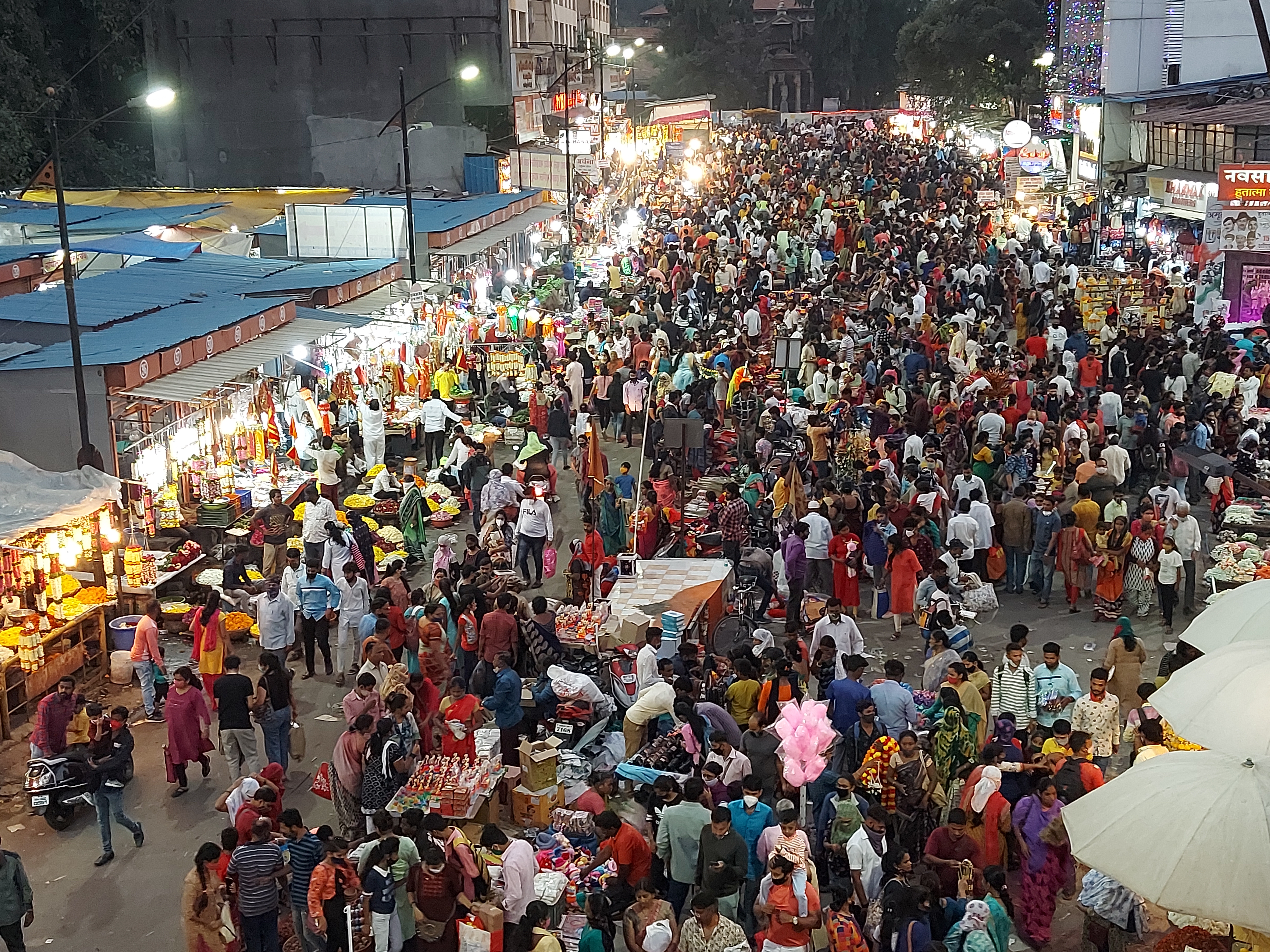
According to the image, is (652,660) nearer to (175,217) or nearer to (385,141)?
(175,217)

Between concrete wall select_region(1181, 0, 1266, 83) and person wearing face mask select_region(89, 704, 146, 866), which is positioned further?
concrete wall select_region(1181, 0, 1266, 83)

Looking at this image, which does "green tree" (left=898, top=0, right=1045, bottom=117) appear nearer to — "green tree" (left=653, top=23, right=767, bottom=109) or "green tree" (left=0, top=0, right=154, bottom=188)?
"green tree" (left=0, top=0, right=154, bottom=188)

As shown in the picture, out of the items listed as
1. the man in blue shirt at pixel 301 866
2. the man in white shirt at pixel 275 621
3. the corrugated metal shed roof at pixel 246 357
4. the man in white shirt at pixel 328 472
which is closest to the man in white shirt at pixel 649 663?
the man in white shirt at pixel 275 621

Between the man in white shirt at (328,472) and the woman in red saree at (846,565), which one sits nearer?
the woman in red saree at (846,565)

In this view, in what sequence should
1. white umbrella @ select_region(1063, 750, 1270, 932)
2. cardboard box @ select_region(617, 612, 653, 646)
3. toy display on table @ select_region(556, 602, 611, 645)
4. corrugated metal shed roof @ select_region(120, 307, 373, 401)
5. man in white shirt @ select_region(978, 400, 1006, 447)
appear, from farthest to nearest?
man in white shirt @ select_region(978, 400, 1006, 447)
corrugated metal shed roof @ select_region(120, 307, 373, 401)
toy display on table @ select_region(556, 602, 611, 645)
cardboard box @ select_region(617, 612, 653, 646)
white umbrella @ select_region(1063, 750, 1270, 932)

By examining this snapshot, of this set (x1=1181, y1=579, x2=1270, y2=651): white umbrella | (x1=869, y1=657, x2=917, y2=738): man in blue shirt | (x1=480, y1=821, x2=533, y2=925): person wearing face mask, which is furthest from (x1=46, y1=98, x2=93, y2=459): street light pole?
(x1=1181, y1=579, x2=1270, y2=651): white umbrella

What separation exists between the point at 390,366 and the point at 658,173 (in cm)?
3463

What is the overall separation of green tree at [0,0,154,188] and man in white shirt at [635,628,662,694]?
29519mm

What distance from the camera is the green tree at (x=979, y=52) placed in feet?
184

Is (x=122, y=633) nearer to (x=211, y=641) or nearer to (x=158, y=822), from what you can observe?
(x=211, y=641)

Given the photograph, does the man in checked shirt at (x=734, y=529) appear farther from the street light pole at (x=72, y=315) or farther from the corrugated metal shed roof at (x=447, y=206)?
the corrugated metal shed roof at (x=447, y=206)

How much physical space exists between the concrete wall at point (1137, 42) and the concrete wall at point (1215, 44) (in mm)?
736

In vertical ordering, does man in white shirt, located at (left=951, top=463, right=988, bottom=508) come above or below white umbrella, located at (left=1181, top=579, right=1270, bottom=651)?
below

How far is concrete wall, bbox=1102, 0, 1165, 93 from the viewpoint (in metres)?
37.8
